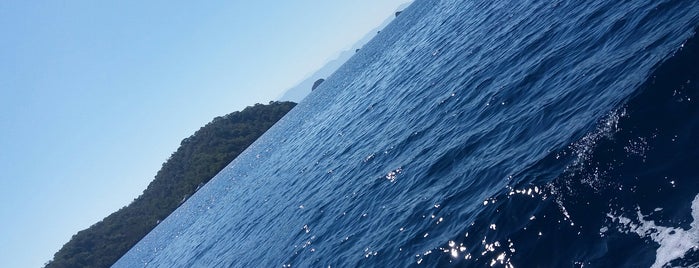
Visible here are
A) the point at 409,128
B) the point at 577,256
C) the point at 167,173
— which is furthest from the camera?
the point at 167,173

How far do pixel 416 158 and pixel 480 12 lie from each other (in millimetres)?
34612

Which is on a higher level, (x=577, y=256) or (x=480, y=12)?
(x=480, y=12)

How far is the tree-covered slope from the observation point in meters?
130

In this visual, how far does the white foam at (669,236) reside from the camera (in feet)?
35.4

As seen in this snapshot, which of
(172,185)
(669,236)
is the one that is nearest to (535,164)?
(669,236)

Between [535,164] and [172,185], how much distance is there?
15820 cm

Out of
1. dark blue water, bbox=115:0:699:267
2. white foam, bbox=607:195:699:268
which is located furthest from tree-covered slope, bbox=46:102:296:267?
white foam, bbox=607:195:699:268

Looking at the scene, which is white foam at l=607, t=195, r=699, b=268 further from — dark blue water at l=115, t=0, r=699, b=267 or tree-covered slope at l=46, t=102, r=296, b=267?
tree-covered slope at l=46, t=102, r=296, b=267

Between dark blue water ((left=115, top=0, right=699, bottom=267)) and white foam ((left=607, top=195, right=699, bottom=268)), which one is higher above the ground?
dark blue water ((left=115, top=0, right=699, bottom=267))

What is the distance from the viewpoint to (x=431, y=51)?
5703 centimetres

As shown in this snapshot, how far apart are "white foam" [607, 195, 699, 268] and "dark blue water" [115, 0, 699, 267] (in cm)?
4

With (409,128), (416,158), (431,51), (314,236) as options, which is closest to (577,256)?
(416,158)

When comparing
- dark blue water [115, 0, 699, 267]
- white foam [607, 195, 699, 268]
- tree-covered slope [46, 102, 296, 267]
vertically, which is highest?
tree-covered slope [46, 102, 296, 267]

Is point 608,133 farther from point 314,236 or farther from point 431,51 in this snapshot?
point 431,51
